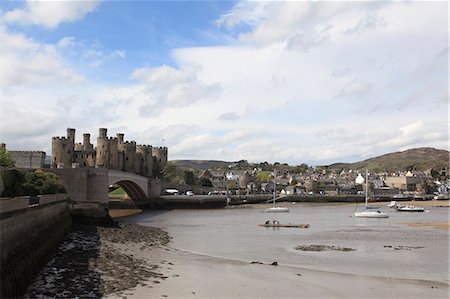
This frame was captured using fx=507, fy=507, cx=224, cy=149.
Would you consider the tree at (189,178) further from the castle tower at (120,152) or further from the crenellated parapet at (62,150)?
the crenellated parapet at (62,150)

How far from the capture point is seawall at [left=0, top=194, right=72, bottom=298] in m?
11.9

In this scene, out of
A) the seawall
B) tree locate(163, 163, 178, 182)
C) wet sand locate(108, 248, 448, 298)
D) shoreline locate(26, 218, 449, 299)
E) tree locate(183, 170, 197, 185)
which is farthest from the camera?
tree locate(183, 170, 197, 185)

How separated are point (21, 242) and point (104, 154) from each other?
7510cm

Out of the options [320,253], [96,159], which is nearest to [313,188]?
[96,159]

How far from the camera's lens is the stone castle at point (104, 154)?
82.4m

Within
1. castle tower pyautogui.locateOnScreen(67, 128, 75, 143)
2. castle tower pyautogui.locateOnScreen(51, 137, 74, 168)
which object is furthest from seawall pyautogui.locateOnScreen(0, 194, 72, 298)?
castle tower pyautogui.locateOnScreen(67, 128, 75, 143)

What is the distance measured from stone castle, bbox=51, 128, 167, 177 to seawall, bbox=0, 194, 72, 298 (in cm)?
5768

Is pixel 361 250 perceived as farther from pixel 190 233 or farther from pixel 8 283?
pixel 8 283

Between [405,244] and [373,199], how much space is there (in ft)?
284

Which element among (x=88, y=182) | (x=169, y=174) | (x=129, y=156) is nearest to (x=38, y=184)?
(x=88, y=182)

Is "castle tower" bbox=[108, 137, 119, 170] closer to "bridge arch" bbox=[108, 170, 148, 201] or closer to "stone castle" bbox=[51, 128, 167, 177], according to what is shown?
"stone castle" bbox=[51, 128, 167, 177]

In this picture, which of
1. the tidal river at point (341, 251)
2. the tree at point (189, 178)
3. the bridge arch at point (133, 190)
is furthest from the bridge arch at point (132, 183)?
the tree at point (189, 178)

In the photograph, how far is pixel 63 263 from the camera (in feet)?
58.1

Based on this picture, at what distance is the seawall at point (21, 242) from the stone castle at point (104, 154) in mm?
57676
